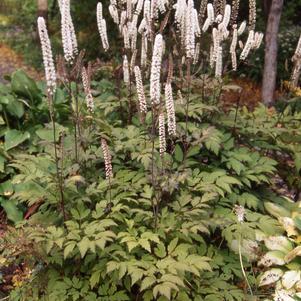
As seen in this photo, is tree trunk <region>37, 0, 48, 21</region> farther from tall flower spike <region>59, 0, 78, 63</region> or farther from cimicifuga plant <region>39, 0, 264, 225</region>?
tall flower spike <region>59, 0, 78, 63</region>

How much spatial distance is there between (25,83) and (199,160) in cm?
265

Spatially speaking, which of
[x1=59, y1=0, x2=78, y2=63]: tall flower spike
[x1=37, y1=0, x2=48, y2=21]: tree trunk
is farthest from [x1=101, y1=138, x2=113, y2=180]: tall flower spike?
[x1=37, y1=0, x2=48, y2=21]: tree trunk

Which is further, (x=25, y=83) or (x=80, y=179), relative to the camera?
(x=25, y=83)

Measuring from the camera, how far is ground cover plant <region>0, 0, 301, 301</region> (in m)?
3.17

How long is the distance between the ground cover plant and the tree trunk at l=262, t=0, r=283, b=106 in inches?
165

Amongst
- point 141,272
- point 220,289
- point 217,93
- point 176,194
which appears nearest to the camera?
point 141,272

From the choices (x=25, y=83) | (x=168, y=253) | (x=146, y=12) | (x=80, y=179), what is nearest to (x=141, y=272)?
(x=168, y=253)

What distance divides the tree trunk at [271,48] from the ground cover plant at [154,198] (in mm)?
4193

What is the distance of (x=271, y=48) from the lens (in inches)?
346

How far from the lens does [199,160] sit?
4324 mm

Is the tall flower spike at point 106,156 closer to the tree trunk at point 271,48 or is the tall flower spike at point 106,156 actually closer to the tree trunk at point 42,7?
the tree trunk at point 271,48

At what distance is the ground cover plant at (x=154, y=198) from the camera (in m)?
3.17

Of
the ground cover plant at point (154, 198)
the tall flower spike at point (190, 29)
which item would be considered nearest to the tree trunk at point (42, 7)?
the ground cover plant at point (154, 198)

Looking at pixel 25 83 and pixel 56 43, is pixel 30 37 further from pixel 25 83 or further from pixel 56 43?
pixel 25 83
